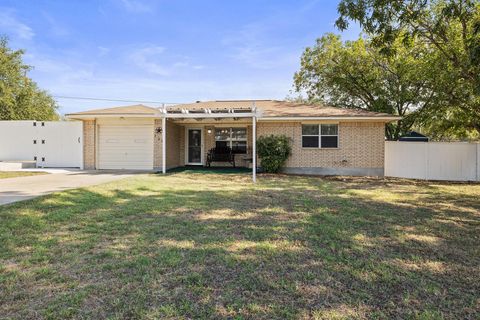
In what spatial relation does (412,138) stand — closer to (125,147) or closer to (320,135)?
(320,135)

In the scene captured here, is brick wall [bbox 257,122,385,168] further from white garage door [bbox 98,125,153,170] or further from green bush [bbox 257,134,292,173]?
white garage door [bbox 98,125,153,170]

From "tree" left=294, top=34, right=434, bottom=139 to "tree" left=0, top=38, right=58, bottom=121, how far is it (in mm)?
22258

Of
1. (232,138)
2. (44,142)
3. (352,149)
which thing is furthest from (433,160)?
(44,142)

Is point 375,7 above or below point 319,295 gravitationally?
above

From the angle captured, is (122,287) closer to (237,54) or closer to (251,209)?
(251,209)

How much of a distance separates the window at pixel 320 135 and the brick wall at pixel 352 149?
0.19m

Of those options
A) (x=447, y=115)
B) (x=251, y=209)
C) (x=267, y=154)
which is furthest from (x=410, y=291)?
(x=447, y=115)

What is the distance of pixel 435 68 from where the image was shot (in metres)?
12.0

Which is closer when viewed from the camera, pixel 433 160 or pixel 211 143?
pixel 433 160

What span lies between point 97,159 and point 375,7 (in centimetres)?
1298

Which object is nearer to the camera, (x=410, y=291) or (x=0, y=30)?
(x=410, y=291)

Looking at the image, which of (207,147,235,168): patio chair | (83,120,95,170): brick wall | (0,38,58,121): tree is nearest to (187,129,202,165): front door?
(207,147,235,168): patio chair

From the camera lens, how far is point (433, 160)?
13.3 meters

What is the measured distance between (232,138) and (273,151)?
155 inches
